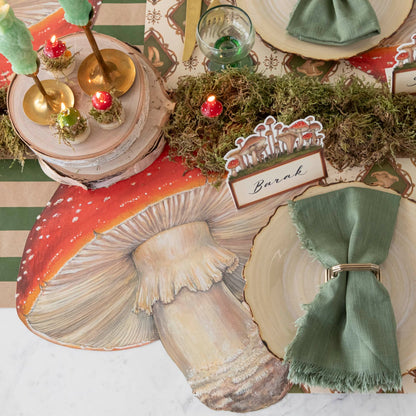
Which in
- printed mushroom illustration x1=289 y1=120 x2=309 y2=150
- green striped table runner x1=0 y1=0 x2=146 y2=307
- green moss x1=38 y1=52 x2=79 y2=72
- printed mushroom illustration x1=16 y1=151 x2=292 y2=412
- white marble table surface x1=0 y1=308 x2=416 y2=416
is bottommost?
white marble table surface x1=0 y1=308 x2=416 y2=416

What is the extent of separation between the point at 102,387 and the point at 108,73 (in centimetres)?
68

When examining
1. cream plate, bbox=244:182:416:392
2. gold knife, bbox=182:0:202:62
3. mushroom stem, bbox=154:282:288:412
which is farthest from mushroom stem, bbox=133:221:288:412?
gold knife, bbox=182:0:202:62

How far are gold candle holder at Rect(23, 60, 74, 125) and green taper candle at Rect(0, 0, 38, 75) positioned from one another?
0.26ft

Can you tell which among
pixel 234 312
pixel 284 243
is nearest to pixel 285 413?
pixel 234 312

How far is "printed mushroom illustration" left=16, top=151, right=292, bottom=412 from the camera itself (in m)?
0.96

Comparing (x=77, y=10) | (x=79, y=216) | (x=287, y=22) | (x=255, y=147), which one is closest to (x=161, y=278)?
(x=79, y=216)

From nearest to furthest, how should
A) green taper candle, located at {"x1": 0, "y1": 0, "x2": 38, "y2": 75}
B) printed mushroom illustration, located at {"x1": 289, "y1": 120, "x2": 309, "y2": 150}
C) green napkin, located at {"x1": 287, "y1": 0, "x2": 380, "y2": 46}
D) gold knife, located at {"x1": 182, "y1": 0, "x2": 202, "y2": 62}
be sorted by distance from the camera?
green taper candle, located at {"x1": 0, "y1": 0, "x2": 38, "y2": 75} → printed mushroom illustration, located at {"x1": 289, "y1": 120, "x2": 309, "y2": 150} → green napkin, located at {"x1": 287, "y1": 0, "x2": 380, "y2": 46} → gold knife, located at {"x1": 182, "y1": 0, "x2": 202, "y2": 62}

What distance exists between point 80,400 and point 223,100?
2.40ft

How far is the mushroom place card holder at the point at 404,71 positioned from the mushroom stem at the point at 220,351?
0.58 m

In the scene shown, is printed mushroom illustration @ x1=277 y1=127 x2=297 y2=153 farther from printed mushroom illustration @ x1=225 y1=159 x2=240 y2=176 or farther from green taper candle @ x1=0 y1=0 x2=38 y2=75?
green taper candle @ x1=0 y1=0 x2=38 y2=75

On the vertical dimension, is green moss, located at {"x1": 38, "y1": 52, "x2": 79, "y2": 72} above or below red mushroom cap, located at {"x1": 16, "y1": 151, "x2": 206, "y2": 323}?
above

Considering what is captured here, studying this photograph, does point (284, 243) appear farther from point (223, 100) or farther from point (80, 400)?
point (80, 400)

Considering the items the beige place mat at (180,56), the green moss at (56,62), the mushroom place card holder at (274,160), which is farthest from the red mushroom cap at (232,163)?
the green moss at (56,62)

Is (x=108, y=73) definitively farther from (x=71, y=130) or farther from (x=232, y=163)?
(x=232, y=163)
